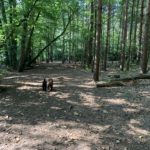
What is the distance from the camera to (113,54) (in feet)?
163

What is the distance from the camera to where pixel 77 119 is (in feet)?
25.8

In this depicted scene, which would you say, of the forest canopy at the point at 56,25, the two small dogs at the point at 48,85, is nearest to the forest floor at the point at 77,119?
the two small dogs at the point at 48,85

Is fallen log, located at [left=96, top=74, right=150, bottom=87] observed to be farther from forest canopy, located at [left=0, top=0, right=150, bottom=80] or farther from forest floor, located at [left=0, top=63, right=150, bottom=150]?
forest canopy, located at [left=0, top=0, right=150, bottom=80]

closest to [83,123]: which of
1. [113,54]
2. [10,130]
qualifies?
[10,130]

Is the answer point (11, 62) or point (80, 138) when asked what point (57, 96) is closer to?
point (80, 138)

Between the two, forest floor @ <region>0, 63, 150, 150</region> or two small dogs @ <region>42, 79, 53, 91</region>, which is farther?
two small dogs @ <region>42, 79, 53, 91</region>

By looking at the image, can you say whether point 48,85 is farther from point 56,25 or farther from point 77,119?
point 56,25

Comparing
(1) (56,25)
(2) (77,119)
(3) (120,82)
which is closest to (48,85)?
(3) (120,82)

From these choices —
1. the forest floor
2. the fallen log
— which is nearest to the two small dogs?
the forest floor

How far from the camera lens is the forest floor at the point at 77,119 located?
20.7 feet

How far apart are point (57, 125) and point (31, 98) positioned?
338 centimetres

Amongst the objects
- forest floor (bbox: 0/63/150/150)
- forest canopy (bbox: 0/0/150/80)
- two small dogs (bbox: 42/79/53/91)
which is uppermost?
forest canopy (bbox: 0/0/150/80)

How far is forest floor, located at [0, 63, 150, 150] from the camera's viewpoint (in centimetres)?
630

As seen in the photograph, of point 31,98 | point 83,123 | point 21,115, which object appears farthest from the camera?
point 31,98
